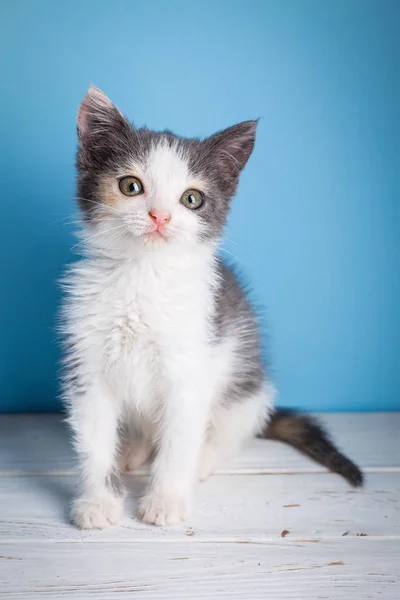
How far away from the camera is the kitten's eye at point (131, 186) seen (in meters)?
1.42

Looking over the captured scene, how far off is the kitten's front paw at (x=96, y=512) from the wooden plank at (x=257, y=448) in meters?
0.26

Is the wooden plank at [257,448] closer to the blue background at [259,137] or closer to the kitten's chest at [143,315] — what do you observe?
the blue background at [259,137]

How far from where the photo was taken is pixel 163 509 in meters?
1.49

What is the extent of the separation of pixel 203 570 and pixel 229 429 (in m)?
0.54

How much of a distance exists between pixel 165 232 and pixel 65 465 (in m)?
0.77

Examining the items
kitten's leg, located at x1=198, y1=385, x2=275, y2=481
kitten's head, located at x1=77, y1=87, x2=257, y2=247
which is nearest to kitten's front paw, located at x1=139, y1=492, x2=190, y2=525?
kitten's leg, located at x1=198, y1=385, x2=275, y2=481

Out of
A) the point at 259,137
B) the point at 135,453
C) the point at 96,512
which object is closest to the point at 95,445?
the point at 96,512

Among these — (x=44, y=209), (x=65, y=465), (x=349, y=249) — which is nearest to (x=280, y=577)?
(x=65, y=465)

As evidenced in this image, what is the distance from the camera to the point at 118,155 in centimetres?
147

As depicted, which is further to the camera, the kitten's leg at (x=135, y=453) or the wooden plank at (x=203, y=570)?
the kitten's leg at (x=135, y=453)

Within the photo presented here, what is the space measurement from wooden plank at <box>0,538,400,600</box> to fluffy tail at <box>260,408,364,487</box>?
315 millimetres

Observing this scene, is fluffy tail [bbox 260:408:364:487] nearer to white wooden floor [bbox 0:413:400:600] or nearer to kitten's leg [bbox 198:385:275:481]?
white wooden floor [bbox 0:413:400:600]

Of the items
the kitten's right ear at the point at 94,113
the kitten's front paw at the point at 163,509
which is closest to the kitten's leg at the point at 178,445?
the kitten's front paw at the point at 163,509

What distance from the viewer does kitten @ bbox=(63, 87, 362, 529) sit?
145 cm
